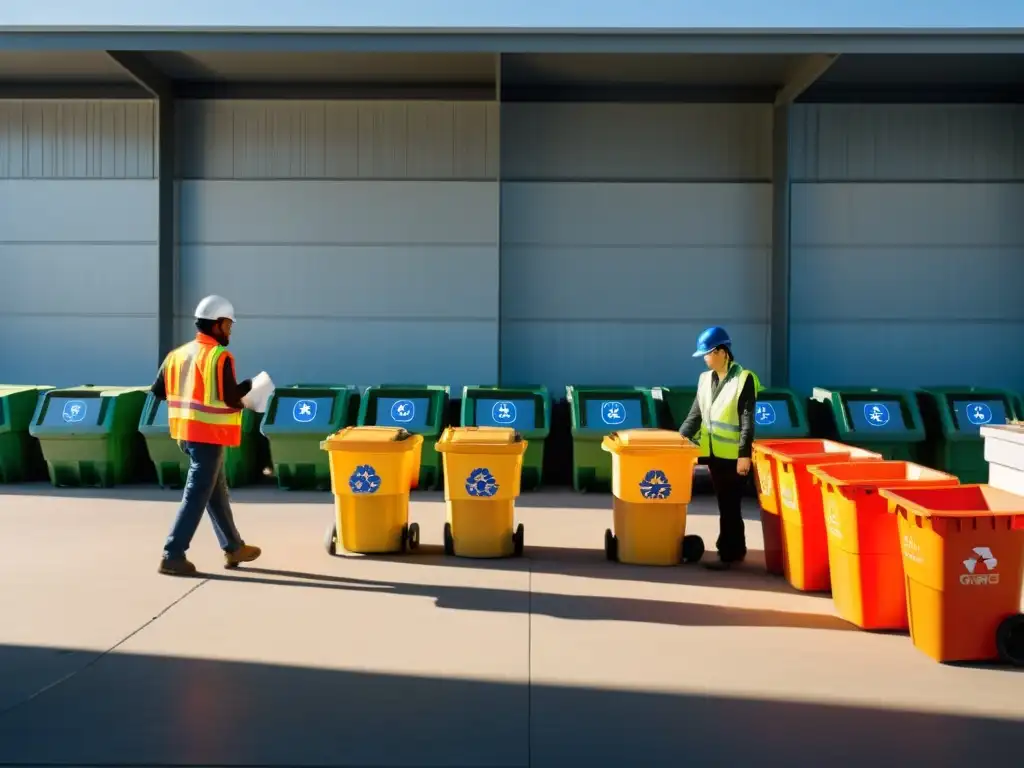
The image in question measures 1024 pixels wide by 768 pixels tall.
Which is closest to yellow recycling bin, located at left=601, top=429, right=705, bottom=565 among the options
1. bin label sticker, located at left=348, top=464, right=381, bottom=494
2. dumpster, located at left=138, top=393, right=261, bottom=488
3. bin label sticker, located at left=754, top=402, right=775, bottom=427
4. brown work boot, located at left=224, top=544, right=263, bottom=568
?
bin label sticker, located at left=348, top=464, right=381, bottom=494

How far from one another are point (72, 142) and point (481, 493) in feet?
28.4

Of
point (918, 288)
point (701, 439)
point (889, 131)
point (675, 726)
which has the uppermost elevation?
point (889, 131)

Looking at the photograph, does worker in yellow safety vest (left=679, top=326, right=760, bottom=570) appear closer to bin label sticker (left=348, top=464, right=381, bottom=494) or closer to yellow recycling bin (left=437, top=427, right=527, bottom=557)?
yellow recycling bin (left=437, top=427, right=527, bottom=557)

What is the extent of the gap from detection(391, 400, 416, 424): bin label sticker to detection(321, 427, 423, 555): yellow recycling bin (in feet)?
9.30

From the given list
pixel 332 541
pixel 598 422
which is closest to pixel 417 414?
pixel 598 422

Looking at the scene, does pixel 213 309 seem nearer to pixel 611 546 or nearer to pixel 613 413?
pixel 611 546

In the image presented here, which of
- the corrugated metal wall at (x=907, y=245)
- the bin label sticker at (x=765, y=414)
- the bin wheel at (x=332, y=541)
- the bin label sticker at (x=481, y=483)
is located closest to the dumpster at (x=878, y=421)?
the bin label sticker at (x=765, y=414)

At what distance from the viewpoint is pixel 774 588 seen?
6.12 meters

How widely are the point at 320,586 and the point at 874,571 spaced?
329 centimetres

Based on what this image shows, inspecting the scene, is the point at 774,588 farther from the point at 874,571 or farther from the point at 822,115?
the point at 822,115

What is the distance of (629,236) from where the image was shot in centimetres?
1221

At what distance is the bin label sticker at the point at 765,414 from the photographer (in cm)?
983

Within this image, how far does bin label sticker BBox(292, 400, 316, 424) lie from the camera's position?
32.3ft

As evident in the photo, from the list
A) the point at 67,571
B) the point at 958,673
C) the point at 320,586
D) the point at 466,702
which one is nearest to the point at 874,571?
the point at 958,673
